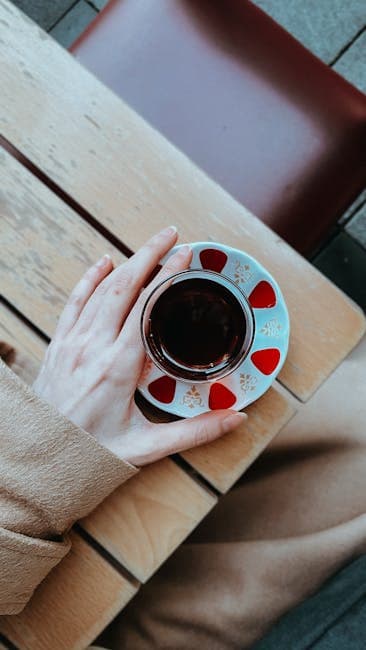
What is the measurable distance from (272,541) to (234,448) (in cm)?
23

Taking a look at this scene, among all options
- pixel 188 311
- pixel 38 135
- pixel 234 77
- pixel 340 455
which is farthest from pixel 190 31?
pixel 340 455

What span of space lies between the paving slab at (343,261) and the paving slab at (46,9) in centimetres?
77

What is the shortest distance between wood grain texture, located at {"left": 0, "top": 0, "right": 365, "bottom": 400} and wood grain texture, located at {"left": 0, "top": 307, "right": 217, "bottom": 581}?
6.3 inches

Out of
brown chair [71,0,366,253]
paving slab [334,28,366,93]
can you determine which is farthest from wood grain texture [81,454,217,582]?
paving slab [334,28,366,93]

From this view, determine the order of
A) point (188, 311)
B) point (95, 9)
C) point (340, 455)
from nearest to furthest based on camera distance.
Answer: point (188, 311) → point (340, 455) → point (95, 9)

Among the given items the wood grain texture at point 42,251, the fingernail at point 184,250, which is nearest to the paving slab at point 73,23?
the wood grain texture at point 42,251

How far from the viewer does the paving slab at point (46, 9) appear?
138cm

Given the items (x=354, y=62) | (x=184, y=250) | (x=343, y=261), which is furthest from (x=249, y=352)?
(x=354, y=62)

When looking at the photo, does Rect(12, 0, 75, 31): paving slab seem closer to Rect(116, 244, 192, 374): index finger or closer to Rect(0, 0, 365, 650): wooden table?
Rect(0, 0, 365, 650): wooden table

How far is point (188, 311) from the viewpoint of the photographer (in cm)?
67

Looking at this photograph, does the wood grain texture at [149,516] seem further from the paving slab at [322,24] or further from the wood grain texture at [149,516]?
the paving slab at [322,24]

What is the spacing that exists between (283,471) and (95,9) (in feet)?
3.47

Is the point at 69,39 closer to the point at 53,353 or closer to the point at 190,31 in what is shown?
the point at 190,31

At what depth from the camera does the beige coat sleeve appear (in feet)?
2.04
